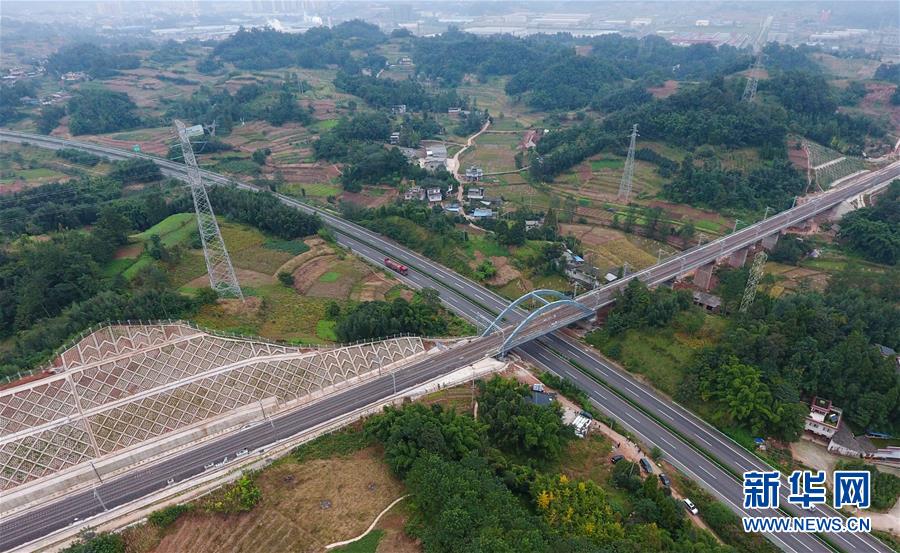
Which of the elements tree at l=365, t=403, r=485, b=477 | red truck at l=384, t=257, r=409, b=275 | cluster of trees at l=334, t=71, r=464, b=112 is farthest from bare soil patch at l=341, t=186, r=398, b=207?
cluster of trees at l=334, t=71, r=464, b=112

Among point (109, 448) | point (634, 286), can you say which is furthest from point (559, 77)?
point (109, 448)

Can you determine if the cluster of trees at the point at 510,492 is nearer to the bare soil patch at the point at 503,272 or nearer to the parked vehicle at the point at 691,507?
the parked vehicle at the point at 691,507

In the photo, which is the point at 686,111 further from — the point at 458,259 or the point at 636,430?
the point at 636,430

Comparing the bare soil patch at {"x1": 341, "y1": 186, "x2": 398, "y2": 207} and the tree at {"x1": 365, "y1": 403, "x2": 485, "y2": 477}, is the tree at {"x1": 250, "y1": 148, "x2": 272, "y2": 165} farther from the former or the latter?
the tree at {"x1": 365, "y1": 403, "x2": 485, "y2": 477}

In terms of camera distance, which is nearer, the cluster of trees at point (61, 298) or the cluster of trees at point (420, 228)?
the cluster of trees at point (61, 298)

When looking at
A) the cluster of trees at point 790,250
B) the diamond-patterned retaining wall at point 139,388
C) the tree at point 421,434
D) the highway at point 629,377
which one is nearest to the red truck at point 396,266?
the highway at point 629,377

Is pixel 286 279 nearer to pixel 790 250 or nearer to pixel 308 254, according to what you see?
pixel 308 254
